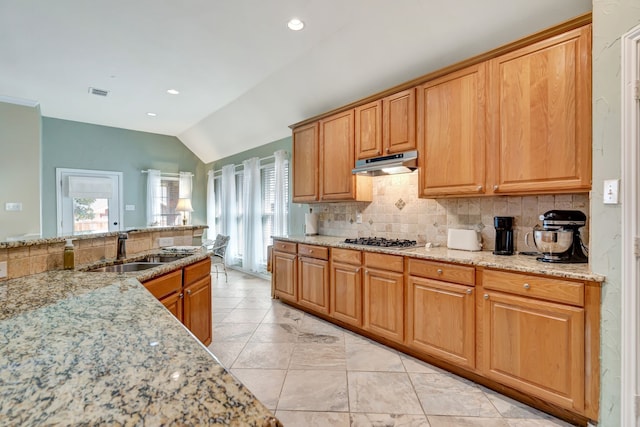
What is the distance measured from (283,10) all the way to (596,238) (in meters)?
2.73

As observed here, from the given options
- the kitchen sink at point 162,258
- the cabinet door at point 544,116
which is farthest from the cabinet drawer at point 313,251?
the cabinet door at point 544,116

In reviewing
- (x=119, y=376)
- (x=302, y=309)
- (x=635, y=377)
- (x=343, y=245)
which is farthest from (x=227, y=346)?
(x=635, y=377)

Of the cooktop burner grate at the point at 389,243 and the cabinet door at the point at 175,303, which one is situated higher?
the cooktop burner grate at the point at 389,243

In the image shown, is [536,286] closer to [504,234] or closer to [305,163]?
[504,234]

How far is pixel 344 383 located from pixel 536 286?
146 cm

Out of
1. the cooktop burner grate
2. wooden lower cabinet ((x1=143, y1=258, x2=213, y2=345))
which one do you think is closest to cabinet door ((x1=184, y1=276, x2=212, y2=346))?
wooden lower cabinet ((x1=143, y1=258, x2=213, y2=345))

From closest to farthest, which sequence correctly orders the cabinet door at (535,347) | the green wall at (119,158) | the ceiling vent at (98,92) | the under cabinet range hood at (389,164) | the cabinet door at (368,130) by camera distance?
the cabinet door at (535,347)
the under cabinet range hood at (389,164)
the cabinet door at (368,130)
the ceiling vent at (98,92)
the green wall at (119,158)

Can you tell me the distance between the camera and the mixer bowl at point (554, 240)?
2.01 m

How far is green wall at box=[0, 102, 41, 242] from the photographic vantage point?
4.60 metres

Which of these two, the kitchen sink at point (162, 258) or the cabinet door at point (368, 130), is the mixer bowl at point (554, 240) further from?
the kitchen sink at point (162, 258)

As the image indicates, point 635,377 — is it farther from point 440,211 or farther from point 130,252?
point 130,252

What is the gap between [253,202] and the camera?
5.65 m

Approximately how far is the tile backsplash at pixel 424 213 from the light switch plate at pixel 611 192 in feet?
1.79

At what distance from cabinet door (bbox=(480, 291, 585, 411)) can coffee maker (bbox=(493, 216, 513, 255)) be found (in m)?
0.49
